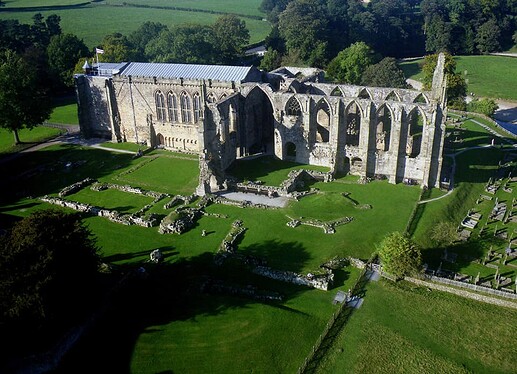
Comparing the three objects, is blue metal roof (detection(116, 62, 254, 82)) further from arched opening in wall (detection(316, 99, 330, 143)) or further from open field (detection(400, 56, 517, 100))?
open field (detection(400, 56, 517, 100))

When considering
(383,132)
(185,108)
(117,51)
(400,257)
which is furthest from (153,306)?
(117,51)

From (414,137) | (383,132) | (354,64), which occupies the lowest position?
(414,137)

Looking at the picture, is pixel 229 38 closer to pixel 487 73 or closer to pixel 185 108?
pixel 185 108

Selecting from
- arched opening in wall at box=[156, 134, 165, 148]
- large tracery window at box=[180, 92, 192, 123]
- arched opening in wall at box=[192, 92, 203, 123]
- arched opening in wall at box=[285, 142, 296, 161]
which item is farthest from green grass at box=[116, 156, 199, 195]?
arched opening in wall at box=[285, 142, 296, 161]

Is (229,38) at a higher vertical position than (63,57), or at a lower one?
higher

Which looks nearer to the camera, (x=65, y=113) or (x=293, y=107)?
(x=293, y=107)

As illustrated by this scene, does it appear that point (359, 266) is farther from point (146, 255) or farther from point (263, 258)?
point (146, 255)
